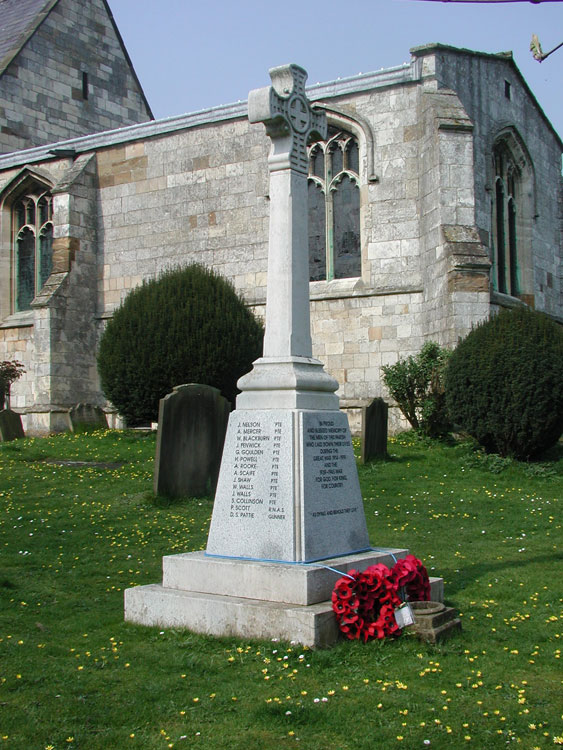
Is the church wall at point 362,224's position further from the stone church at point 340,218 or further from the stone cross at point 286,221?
the stone cross at point 286,221

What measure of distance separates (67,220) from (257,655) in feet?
55.4

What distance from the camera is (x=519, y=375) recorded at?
1297 centimetres

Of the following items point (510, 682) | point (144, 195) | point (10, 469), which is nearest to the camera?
point (510, 682)

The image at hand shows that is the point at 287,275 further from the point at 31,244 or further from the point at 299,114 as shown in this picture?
the point at 31,244

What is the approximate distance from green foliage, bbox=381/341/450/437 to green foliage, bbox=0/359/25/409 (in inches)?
345

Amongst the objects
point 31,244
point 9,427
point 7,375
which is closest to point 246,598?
point 9,427

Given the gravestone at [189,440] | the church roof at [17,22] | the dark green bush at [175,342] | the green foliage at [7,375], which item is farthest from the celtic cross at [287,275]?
the church roof at [17,22]

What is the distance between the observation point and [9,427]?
1675 centimetres

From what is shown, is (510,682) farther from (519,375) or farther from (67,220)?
(67,220)

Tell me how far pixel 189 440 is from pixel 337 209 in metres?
Result: 9.05

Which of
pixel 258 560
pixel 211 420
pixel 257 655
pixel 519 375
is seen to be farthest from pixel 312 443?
pixel 519 375

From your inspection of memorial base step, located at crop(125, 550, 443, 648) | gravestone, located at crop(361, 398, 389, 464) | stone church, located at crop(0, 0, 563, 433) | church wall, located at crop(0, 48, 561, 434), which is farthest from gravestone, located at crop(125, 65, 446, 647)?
church wall, located at crop(0, 48, 561, 434)

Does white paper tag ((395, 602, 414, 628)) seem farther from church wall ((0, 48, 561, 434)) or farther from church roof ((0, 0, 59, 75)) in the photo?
church roof ((0, 0, 59, 75))

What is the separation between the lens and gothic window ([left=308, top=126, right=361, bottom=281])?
716 inches
